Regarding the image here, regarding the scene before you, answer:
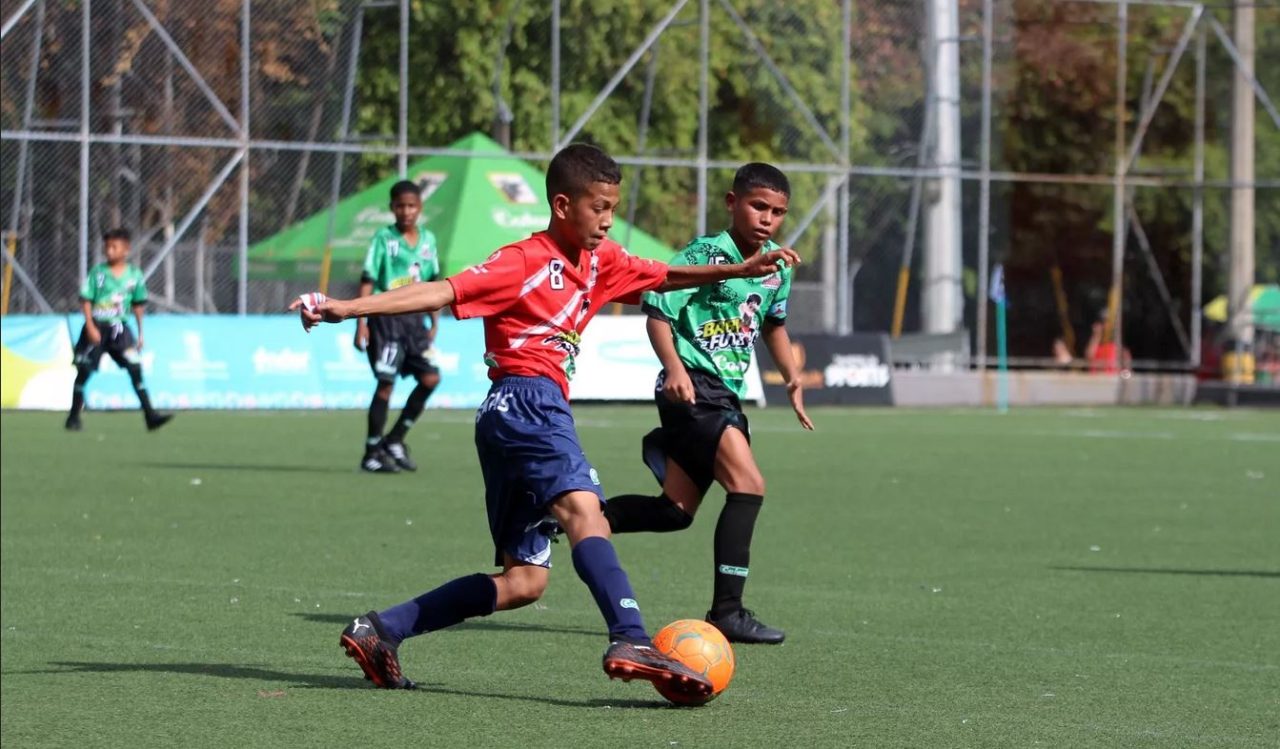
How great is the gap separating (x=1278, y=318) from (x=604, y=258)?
32092mm

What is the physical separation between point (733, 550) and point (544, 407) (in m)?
1.74

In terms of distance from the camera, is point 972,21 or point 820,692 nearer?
point 820,692

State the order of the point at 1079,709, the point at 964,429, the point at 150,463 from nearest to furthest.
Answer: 1. the point at 1079,709
2. the point at 150,463
3. the point at 964,429

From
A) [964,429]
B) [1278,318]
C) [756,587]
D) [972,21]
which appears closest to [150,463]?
[756,587]

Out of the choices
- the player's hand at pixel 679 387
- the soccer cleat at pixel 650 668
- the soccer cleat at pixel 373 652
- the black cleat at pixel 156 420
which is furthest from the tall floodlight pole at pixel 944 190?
the soccer cleat at pixel 650 668

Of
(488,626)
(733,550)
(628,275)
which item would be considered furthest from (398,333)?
(628,275)

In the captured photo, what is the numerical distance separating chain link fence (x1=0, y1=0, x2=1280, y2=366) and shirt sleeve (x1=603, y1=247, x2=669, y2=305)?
21.6 meters

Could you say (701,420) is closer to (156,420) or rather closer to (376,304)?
(376,304)

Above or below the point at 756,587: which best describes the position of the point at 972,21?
above

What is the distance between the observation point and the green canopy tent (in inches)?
1198

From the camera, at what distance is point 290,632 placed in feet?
28.3

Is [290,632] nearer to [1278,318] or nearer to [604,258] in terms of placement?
[604,258]

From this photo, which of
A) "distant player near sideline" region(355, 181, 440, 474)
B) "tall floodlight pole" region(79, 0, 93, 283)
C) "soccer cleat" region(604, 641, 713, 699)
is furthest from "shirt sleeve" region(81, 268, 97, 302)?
"soccer cleat" region(604, 641, 713, 699)

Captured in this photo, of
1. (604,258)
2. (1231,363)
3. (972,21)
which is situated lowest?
(1231,363)
